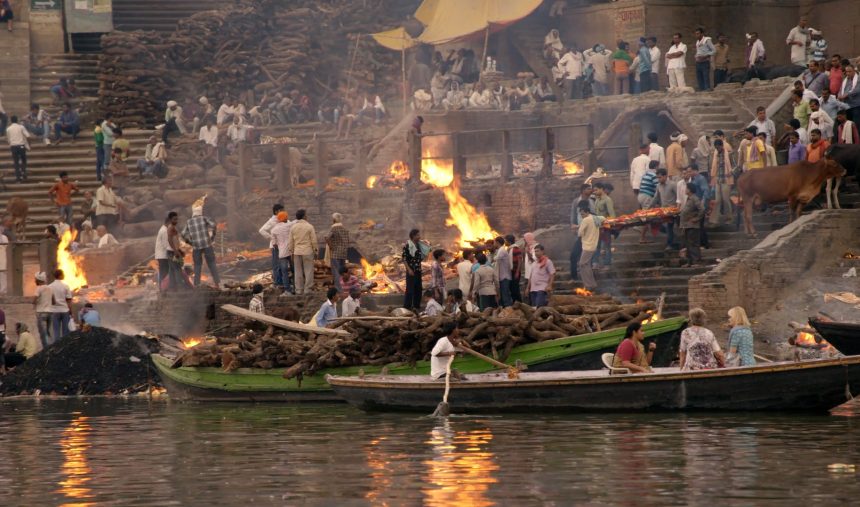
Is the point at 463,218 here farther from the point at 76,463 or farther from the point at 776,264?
the point at 76,463

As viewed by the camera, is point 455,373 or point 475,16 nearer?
point 455,373

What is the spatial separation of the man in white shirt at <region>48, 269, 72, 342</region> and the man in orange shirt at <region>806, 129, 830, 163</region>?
38.7 feet

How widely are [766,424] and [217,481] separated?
20.4 feet

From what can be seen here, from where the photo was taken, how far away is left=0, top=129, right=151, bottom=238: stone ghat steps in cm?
3956

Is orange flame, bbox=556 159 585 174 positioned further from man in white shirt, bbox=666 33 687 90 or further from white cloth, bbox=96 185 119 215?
white cloth, bbox=96 185 119 215

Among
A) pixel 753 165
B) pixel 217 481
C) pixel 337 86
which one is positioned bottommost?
pixel 217 481

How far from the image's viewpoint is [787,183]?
2830cm

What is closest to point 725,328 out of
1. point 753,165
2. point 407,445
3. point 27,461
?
point 753,165

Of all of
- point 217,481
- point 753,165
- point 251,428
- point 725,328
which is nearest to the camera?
point 217,481

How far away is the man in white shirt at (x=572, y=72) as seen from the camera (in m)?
38.0

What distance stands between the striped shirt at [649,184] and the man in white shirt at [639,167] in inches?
20.4

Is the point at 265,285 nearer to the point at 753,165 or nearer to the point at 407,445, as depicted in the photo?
the point at 753,165

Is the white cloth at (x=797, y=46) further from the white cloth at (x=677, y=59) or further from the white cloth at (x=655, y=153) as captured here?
the white cloth at (x=655, y=153)

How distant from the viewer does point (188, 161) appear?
134 ft
